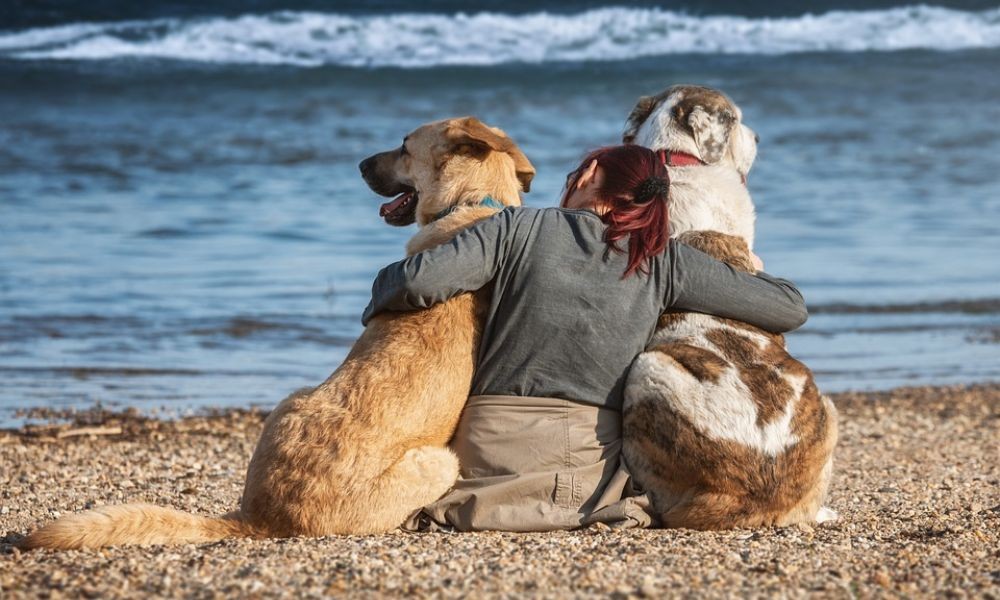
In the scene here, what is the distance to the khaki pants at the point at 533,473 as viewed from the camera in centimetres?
490

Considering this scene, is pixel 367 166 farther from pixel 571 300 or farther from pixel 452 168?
pixel 571 300

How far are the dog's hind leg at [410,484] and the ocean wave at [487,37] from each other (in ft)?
97.7

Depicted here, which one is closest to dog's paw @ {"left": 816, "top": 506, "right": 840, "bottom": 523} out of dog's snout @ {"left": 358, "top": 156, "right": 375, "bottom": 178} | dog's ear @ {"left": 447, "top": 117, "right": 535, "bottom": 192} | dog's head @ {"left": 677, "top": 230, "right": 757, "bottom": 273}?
dog's head @ {"left": 677, "top": 230, "right": 757, "bottom": 273}

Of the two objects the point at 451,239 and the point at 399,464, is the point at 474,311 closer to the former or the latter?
the point at 451,239

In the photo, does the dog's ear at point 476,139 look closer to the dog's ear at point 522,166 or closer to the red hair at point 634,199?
the dog's ear at point 522,166

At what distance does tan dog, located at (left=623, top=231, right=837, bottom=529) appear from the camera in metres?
4.81

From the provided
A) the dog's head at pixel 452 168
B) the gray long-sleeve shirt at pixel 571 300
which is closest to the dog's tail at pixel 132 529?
the gray long-sleeve shirt at pixel 571 300

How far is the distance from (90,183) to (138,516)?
17.3m

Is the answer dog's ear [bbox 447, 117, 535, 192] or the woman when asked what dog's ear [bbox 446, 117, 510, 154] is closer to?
dog's ear [bbox 447, 117, 535, 192]

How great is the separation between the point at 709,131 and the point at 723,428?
2.00m

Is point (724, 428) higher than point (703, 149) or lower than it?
lower

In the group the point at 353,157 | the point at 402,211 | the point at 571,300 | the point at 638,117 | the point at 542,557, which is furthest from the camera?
the point at 353,157

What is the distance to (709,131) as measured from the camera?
627cm

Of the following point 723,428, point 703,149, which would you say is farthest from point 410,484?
point 703,149
